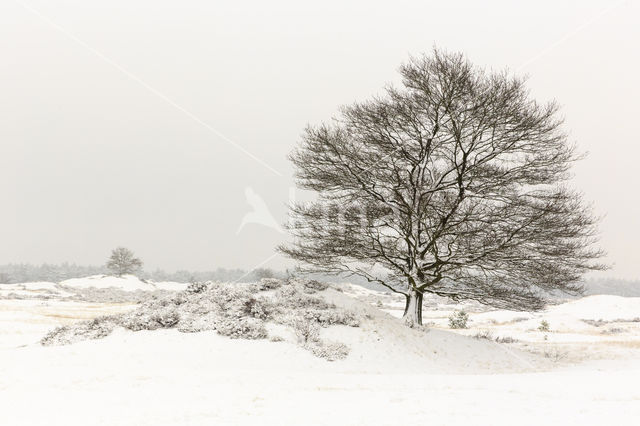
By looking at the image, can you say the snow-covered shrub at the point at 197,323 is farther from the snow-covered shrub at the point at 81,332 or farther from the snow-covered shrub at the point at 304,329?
the snow-covered shrub at the point at 304,329

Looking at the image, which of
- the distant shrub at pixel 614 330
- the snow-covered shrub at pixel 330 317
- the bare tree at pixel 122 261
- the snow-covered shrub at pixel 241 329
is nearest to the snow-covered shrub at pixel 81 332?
the snow-covered shrub at pixel 241 329

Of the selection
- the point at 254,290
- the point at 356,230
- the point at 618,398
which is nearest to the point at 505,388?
the point at 618,398

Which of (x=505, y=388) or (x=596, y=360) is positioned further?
(x=596, y=360)

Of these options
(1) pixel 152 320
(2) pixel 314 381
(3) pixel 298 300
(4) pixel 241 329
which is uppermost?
(3) pixel 298 300

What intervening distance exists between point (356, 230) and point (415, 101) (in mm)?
5507

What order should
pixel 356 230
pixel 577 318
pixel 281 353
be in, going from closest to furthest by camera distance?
pixel 281 353, pixel 356 230, pixel 577 318

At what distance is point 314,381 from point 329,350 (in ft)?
10.0

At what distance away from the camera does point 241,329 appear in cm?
1518

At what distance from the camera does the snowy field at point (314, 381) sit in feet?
27.3

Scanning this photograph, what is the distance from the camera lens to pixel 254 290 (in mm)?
19891

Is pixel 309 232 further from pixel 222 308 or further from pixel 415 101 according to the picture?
pixel 415 101

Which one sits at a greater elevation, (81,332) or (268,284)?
(268,284)

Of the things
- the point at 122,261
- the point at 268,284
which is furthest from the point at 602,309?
the point at 122,261

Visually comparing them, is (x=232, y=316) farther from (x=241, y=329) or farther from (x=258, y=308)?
(x=241, y=329)
